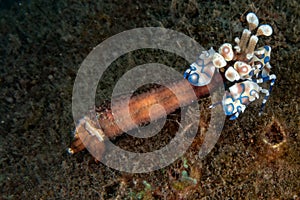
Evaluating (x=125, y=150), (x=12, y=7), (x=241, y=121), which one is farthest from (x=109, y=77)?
(x=12, y=7)

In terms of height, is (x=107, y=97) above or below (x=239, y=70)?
below

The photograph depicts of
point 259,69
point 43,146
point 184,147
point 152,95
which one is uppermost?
point 259,69

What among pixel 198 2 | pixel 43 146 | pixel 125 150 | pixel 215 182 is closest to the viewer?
pixel 215 182

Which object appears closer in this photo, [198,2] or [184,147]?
[184,147]

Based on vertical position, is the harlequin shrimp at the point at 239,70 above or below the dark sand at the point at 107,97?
above

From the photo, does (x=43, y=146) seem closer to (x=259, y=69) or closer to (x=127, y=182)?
(x=127, y=182)

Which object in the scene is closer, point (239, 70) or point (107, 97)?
point (239, 70)

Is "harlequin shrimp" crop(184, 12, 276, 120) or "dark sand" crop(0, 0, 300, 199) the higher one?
"harlequin shrimp" crop(184, 12, 276, 120)

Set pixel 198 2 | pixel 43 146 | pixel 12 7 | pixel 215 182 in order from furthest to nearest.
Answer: pixel 12 7 < pixel 198 2 < pixel 43 146 < pixel 215 182
